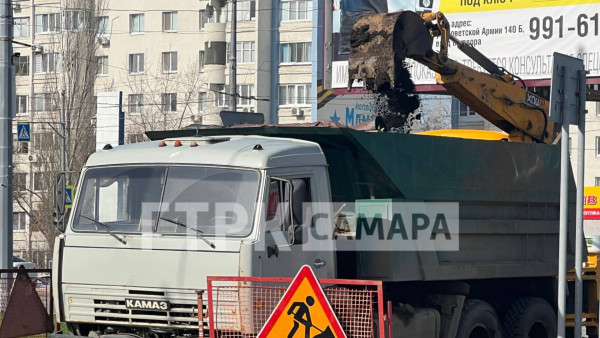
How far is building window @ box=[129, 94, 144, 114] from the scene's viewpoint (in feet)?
247

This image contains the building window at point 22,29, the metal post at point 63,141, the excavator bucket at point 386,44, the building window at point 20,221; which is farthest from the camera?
the building window at point 22,29

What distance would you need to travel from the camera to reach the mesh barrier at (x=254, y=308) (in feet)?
34.0

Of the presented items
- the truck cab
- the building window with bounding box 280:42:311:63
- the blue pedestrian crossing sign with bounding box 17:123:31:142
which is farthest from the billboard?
the building window with bounding box 280:42:311:63

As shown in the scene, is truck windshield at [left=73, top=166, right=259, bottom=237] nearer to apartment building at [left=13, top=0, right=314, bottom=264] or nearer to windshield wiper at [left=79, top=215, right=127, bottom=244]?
windshield wiper at [left=79, top=215, right=127, bottom=244]

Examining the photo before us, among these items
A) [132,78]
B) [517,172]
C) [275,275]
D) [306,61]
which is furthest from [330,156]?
[132,78]

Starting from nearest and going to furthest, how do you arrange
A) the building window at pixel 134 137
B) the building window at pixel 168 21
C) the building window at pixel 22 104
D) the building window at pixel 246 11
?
1. the building window at pixel 134 137
2. the building window at pixel 246 11
3. the building window at pixel 168 21
4. the building window at pixel 22 104

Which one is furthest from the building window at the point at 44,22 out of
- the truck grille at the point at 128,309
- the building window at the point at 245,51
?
the truck grille at the point at 128,309

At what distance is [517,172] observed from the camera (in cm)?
1355

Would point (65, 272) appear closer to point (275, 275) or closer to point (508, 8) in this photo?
point (275, 275)

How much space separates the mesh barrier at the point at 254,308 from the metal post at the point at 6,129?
944cm

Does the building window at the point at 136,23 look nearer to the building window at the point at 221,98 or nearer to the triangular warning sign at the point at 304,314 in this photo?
the building window at the point at 221,98

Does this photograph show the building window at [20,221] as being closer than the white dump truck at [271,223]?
No

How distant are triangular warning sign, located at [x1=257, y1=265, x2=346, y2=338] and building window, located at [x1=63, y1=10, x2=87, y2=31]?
51.7 m

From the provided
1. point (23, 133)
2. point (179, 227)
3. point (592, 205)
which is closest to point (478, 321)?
point (179, 227)
